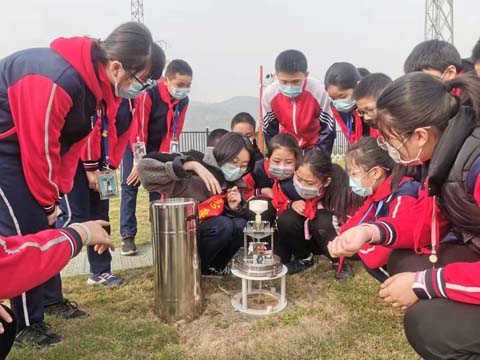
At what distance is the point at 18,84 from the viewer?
2359 millimetres

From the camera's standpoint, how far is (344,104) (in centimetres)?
404

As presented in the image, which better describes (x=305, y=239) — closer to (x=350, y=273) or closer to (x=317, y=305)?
(x=350, y=273)

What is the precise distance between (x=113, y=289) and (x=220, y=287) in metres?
0.90

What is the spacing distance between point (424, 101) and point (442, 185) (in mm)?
362

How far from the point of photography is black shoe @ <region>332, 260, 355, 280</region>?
149 inches

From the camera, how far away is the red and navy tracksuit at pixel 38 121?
92.4 inches

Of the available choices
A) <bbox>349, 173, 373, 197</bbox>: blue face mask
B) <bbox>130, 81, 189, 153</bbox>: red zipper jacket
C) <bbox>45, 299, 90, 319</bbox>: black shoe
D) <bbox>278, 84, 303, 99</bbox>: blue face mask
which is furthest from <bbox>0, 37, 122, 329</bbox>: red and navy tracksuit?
<bbox>278, 84, 303, 99</bbox>: blue face mask

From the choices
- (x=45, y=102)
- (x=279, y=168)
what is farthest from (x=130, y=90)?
(x=279, y=168)

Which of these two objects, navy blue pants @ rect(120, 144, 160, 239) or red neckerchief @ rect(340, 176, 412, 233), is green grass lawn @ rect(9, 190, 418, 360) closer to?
red neckerchief @ rect(340, 176, 412, 233)

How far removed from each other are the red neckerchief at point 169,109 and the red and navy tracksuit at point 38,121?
2013 mm

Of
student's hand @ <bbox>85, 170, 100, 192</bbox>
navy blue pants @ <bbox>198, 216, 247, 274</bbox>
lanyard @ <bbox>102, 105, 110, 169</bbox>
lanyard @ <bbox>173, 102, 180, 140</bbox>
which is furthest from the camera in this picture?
lanyard @ <bbox>173, 102, 180, 140</bbox>

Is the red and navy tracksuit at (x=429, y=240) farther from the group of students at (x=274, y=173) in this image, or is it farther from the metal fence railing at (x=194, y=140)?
the metal fence railing at (x=194, y=140)

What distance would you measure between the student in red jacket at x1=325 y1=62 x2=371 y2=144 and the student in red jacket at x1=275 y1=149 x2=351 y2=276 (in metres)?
0.51

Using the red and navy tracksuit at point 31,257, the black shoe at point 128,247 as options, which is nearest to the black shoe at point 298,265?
the black shoe at point 128,247
